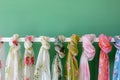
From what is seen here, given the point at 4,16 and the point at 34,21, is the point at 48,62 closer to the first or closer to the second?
the point at 34,21

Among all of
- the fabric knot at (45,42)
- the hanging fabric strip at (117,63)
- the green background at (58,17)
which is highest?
the green background at (58,17)

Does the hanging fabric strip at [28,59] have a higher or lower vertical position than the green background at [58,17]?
lower

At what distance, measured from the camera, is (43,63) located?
53.3 inches

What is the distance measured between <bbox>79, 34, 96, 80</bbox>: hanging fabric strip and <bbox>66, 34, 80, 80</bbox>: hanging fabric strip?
0.10 feet

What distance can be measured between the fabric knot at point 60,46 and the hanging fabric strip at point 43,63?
0.05 metres

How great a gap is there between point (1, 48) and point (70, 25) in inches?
16.5

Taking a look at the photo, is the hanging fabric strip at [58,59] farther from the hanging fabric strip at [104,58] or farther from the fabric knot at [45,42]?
the hanging fabric strip at [104,58]

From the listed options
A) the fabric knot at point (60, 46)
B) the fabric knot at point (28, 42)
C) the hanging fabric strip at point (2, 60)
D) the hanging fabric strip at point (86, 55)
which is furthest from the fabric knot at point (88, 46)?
the hanging fabric strip at point (2, 60)

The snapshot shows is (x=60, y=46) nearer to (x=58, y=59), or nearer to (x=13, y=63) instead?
(x=58, y=59)

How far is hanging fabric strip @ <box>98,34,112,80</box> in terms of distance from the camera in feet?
4.28

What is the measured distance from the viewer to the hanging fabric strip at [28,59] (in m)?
1.34

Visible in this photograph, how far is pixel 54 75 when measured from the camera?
1.35 metres

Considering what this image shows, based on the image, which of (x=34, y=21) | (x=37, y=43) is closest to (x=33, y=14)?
(x=34, y=21)

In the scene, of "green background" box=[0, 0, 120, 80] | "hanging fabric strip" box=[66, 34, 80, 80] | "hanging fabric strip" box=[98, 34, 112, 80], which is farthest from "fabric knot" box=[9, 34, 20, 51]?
"hanging fabric strip" box=[98, 34, 112, 80]
